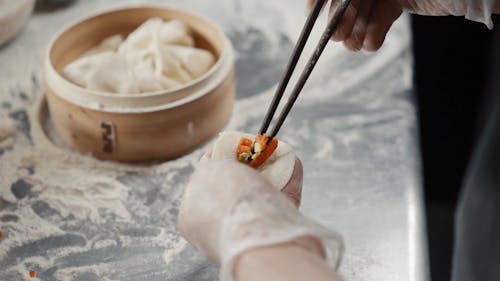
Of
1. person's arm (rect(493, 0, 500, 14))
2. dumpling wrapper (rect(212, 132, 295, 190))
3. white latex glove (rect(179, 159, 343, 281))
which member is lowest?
dumpling wrapper (rect(212, 132, 295, 190))

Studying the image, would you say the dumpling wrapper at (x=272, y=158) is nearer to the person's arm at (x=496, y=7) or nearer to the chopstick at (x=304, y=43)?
the chopstick at (x=304, y=43)

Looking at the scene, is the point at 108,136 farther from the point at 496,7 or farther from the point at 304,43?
the point at 496,7

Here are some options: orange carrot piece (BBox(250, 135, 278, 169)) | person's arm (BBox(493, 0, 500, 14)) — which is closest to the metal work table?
orange carrot piece (BBox(250, 135, 278, 169))

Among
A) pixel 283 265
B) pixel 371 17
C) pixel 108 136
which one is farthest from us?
pixel 108 136

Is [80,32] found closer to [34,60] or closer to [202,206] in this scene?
[34,60]

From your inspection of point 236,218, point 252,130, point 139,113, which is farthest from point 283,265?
point 252,130

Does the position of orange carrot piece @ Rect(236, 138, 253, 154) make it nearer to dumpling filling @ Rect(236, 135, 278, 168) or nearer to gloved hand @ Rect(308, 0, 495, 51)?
dumpling filling @ Rect(236, 135, 278, 168)

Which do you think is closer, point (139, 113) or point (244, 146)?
point (244, 146)
